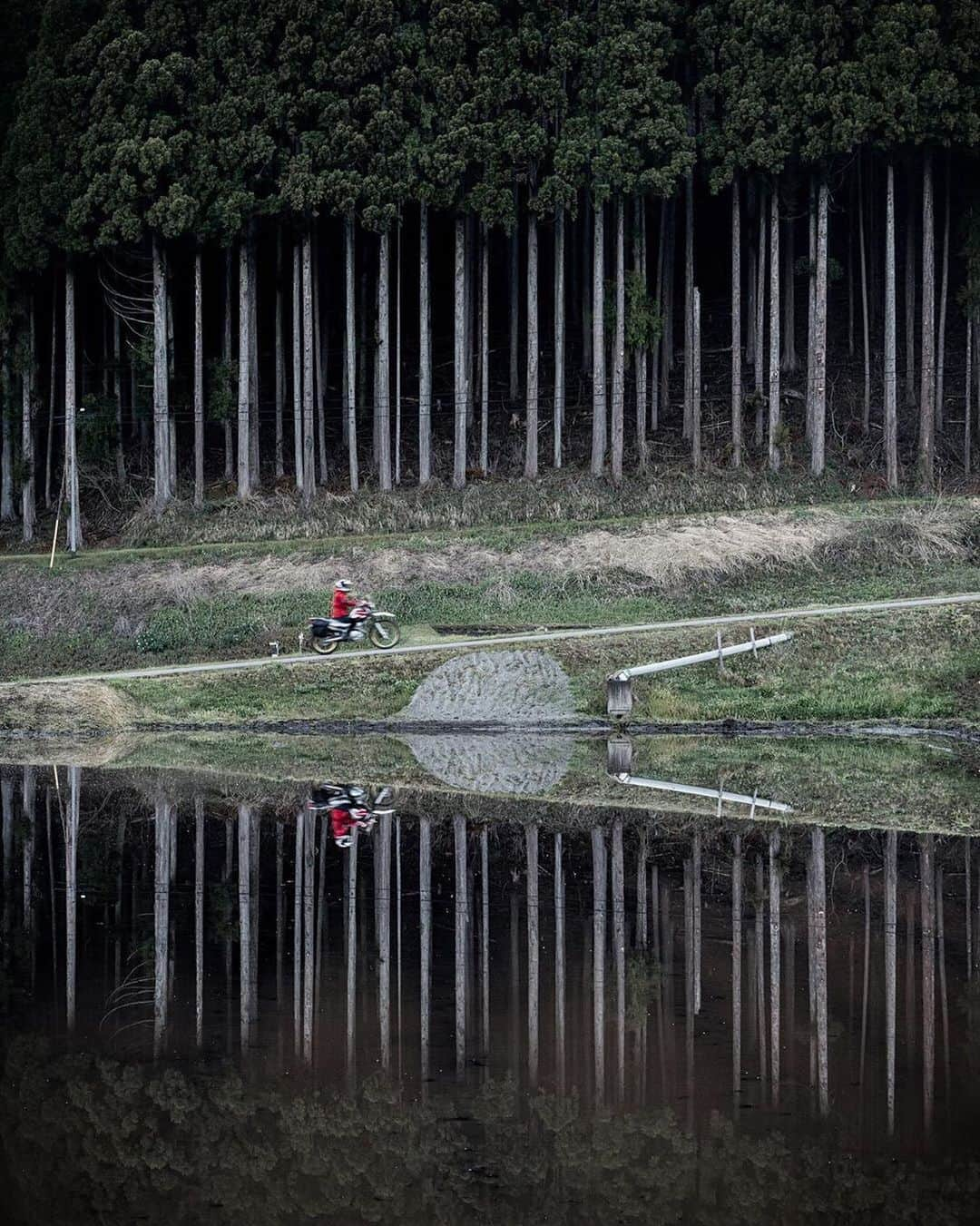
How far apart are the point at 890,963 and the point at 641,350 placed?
3270cm

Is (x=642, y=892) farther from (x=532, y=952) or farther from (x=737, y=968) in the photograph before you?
(x=737, y=968)

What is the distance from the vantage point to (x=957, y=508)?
1494 inches

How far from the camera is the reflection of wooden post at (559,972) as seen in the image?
33.7 feet

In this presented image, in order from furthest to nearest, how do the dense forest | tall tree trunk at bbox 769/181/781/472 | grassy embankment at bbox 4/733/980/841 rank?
tall tree trunk at bbox 769/181/781/472, the dense forest, grassy embankment at bbox 4/733/980/841

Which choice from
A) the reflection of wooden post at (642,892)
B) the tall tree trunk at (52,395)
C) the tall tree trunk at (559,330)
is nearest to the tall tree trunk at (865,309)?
the tall tree trunk at (559,330)

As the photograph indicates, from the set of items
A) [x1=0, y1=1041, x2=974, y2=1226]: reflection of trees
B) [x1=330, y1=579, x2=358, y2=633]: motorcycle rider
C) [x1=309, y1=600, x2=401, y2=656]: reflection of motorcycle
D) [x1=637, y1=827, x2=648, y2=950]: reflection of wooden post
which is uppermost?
[x1=330, y1=579, x2=358, y2=633]: motorcycle rider

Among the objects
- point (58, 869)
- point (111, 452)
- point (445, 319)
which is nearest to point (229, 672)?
point (58, 869)

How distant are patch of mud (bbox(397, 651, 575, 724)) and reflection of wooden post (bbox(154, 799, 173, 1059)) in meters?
8.94

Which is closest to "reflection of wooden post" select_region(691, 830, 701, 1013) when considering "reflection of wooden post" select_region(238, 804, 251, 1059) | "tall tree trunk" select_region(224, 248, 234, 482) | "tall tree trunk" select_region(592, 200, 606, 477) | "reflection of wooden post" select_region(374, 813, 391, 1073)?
"reflection of wooden post" select_region(374, 813, 391, 1073)

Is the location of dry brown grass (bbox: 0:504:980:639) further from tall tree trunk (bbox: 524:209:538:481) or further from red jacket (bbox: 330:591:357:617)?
tall tree trunk (bbox: 524:209:538:481)

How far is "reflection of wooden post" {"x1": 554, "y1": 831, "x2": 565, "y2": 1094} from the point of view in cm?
1026

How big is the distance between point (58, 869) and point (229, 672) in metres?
13.5

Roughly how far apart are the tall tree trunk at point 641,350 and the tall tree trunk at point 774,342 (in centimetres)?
339

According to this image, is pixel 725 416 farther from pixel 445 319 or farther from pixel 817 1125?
pixel 817 1125
